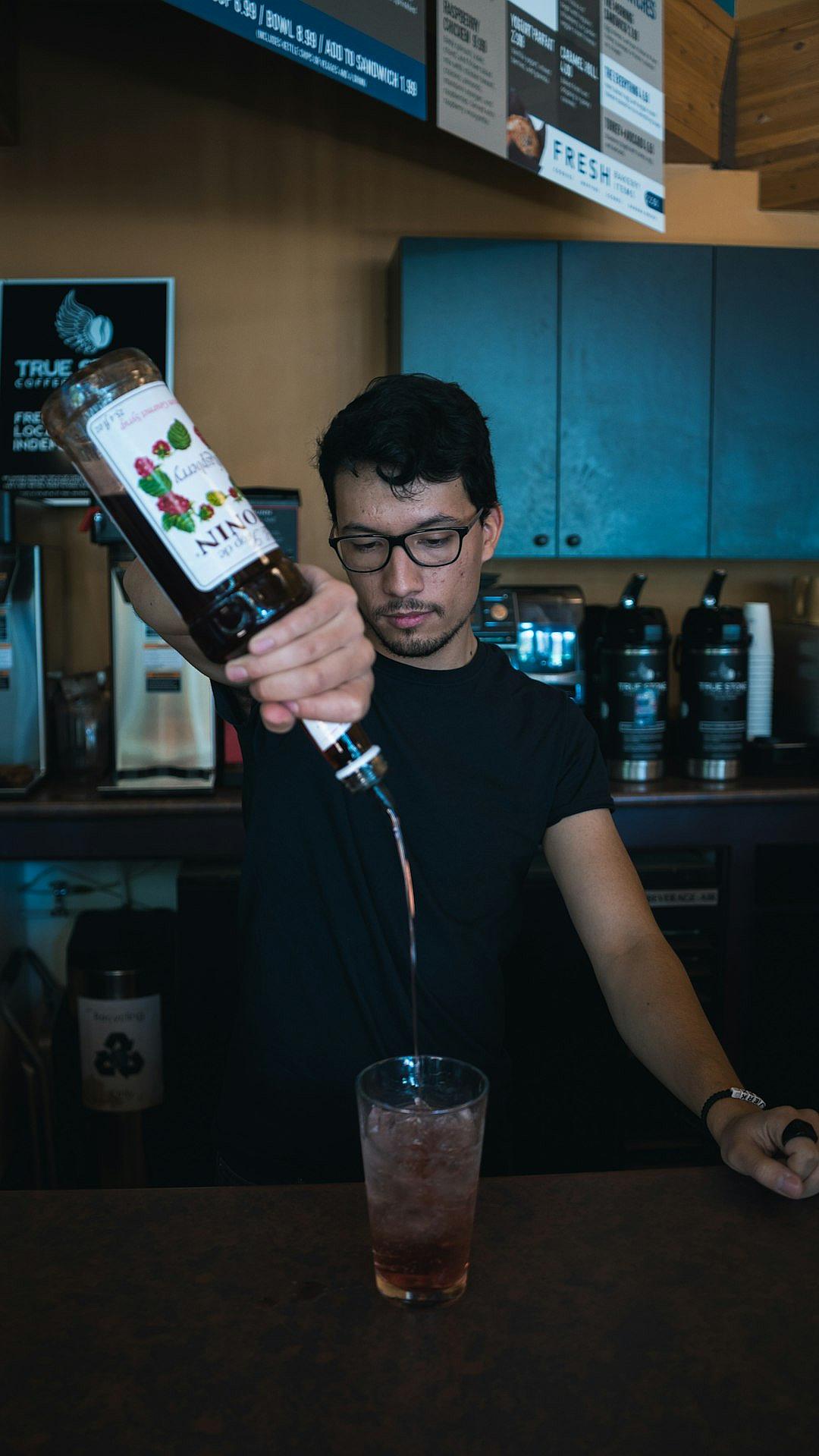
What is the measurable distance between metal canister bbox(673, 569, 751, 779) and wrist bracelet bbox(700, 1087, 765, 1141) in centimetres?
175

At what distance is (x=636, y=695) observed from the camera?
267 centimetres

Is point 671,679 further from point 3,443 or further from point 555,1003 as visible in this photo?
point 3,443

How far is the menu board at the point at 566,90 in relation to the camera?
2314 mm

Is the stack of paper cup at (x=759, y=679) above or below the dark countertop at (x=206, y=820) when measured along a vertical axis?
above

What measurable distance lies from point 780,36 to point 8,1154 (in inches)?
140

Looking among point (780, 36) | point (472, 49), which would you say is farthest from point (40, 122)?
point (780, 36)

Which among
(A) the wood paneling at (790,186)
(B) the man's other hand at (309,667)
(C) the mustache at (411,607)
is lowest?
(B) the man's other hand at (309,667)

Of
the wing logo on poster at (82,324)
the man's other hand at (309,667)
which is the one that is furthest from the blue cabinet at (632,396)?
the man's other hand at (309,667)

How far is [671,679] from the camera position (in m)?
3.28

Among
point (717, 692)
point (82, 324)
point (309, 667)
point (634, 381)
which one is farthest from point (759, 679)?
point (309, 667)

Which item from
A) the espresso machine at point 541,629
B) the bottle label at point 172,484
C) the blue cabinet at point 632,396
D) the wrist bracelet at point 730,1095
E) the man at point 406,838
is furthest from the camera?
the blue cabinet at point 632,396

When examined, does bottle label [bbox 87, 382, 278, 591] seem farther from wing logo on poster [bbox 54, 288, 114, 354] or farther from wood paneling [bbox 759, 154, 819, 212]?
wood paneling [bbox 759, 154, 819, 212]

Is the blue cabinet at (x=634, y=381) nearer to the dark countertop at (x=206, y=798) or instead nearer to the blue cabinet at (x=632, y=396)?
the blue cabinet at (x=632, y=396)

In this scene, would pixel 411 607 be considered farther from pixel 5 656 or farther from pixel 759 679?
pixel 759 679
